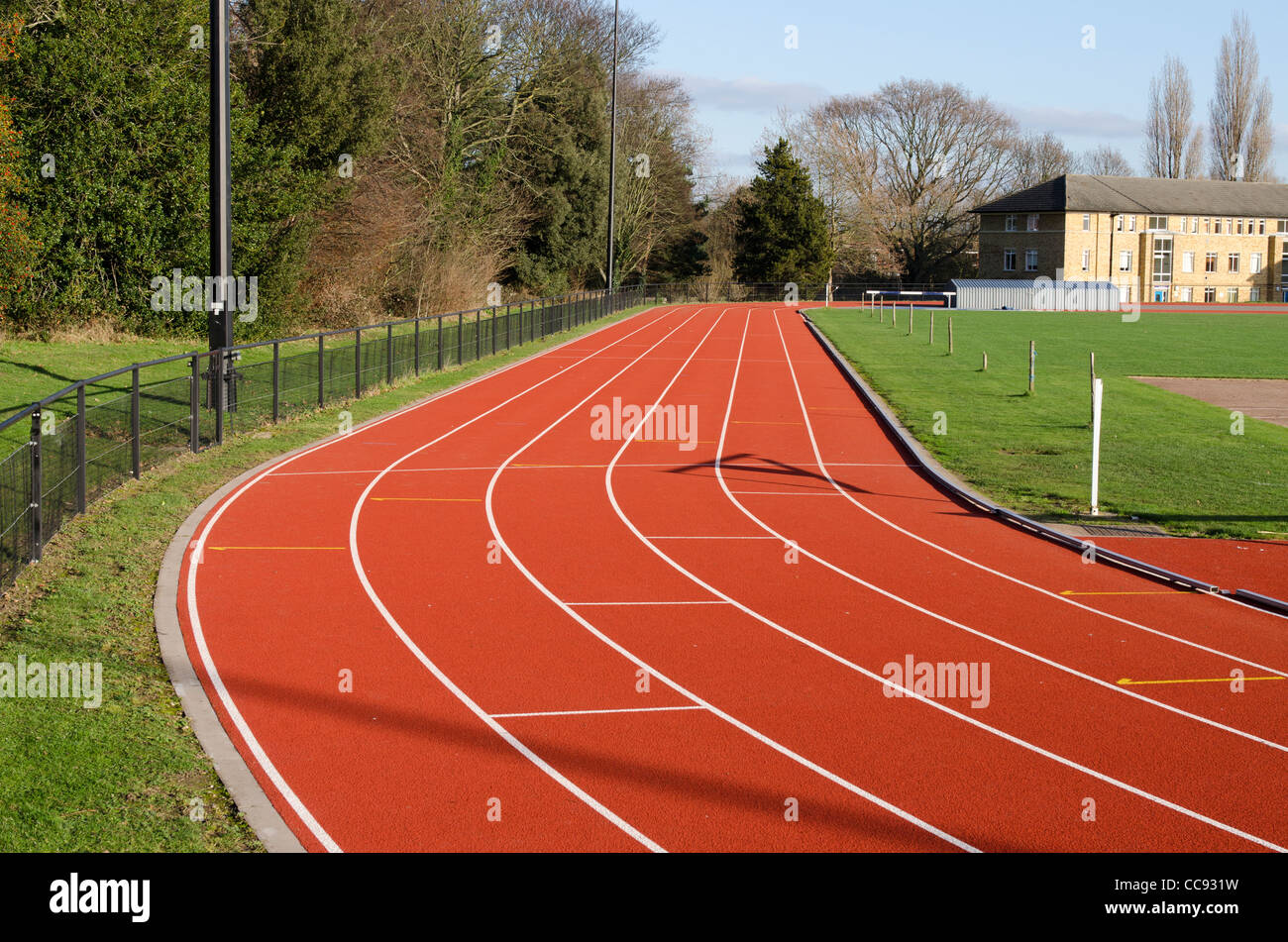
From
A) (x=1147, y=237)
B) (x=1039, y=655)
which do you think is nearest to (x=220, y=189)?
(x=1039, y=655)

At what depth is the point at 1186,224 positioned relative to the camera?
3639 inches

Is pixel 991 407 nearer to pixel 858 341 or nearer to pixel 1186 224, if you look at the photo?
pixel 858 341

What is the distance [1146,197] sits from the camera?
301ft

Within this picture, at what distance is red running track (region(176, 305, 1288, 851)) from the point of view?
651cm

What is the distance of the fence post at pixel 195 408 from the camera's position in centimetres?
1709

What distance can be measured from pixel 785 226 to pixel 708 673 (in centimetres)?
7842

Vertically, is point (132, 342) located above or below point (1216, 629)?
above

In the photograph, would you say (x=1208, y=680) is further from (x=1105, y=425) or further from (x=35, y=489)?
(x=1105, y=425)

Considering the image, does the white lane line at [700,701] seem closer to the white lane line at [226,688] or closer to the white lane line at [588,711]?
the white lane line at [588,711]

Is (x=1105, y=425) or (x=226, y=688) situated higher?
(x=1105, y=425)

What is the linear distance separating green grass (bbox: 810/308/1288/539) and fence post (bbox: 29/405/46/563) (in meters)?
11.0
